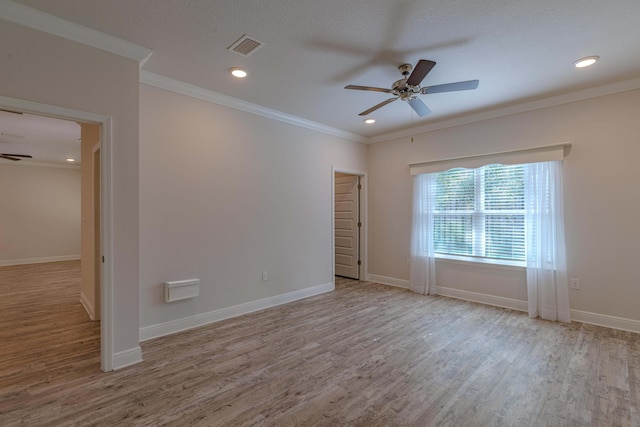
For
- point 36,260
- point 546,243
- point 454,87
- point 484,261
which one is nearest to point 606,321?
point 546,243

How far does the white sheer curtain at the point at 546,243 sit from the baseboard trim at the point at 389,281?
1.93m

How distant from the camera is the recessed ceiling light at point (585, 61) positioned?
288 centimetres

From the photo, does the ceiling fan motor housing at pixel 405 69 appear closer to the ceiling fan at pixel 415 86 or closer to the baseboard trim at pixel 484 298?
the ceiling fan at pixel 415 86

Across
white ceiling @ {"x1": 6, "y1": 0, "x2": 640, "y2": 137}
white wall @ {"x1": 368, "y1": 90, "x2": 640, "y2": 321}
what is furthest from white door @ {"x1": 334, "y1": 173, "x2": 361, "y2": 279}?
white ceiling @ {"x1": 6, "y1": 0, "x2": 640, "y2": 137}

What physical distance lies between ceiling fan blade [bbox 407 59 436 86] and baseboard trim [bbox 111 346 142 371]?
3532 mm

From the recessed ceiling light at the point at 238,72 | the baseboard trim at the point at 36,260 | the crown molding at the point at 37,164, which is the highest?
the recessed ceiling light at the point at 238,72

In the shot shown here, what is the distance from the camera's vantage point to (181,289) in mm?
3357

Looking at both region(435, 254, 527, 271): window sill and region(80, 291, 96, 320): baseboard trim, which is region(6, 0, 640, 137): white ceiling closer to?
region(435, 254, 527, 271): window sill

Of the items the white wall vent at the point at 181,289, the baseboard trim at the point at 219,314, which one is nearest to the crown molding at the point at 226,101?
the white wall vent at the point at 181,289

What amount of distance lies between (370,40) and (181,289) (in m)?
3.21

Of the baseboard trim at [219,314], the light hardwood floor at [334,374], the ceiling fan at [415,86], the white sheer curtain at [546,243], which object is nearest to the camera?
the light hardwood floor at [334,374]

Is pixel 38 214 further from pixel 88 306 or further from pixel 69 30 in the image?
pixel 69 30

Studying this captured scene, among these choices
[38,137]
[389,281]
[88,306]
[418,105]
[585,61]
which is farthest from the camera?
[389,281]

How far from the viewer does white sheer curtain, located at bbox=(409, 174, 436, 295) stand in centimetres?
498
